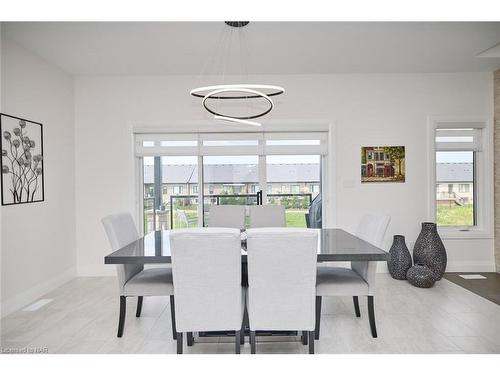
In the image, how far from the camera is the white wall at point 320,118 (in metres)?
5.08

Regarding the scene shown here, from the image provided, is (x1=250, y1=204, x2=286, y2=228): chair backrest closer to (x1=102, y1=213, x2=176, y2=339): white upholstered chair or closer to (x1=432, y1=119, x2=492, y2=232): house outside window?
(x1=102, y1=213, x2=176, y2=339): white upholstered chair

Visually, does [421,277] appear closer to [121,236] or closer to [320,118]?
[320,118]

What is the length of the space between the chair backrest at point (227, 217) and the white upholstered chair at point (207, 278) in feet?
5.97

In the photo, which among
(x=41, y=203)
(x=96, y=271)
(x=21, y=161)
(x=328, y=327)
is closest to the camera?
(x=328, y=327)

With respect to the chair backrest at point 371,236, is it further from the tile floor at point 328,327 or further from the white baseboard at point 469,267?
the white baseboard at point 469,267

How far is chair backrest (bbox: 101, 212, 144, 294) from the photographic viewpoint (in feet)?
9.94

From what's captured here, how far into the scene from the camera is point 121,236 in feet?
10.6

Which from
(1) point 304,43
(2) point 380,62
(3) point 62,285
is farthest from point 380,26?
(3) point 62,285

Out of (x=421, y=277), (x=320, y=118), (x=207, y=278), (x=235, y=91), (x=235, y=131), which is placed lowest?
(x=421, y=277)

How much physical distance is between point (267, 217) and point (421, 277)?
1.86 metres

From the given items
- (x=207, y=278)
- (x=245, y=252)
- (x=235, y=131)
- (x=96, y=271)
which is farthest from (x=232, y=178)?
(x=207, y=278)
